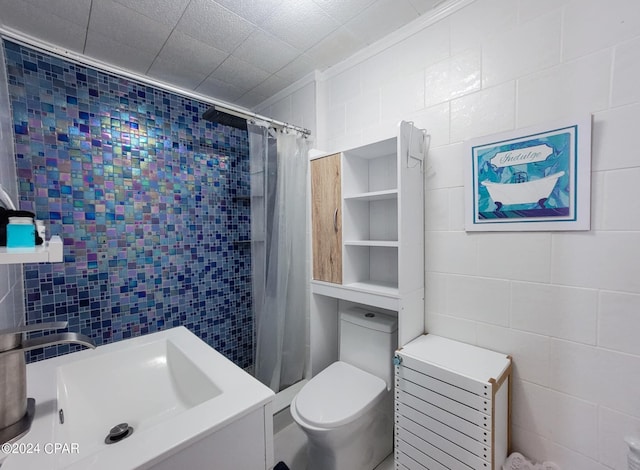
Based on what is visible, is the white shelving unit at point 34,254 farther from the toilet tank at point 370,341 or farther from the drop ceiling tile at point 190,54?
the drop ceiling tile at point 190,54

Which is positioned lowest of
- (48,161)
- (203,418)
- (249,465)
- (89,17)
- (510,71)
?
(249,465)

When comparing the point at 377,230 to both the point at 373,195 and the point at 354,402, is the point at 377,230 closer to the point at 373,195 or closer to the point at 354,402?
the point at 373,195

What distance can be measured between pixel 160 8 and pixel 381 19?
1111 mm

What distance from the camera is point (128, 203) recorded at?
5.94ft

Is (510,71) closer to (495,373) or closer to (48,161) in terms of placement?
(495,373)

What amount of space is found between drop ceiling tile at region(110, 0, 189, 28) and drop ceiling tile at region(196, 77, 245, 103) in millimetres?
587

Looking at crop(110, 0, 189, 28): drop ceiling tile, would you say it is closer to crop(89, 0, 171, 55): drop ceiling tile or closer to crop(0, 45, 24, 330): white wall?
crop(89, 0, 171, 55): drop ceiling tile

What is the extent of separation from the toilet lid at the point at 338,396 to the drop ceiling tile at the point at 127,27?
209cm

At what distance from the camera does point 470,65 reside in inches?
49.7

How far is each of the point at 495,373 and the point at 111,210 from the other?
228 centimetres

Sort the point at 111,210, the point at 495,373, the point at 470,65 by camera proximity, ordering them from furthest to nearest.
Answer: the point at 111,210
the point at 470,65
the point at 495,373

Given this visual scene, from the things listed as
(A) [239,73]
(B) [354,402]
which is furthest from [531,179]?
(A) [239,73]

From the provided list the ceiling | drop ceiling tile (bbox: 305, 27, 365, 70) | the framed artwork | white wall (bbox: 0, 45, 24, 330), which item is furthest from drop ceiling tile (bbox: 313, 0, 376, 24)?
white wall (bbox: 0, 45, 24, 330)

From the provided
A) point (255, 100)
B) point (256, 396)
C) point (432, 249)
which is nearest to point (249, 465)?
point (256, 396)
